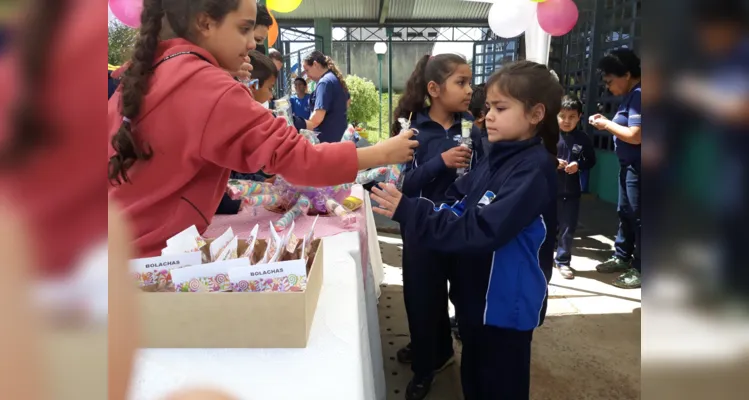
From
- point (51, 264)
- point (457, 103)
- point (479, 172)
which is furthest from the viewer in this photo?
point (457, 103)

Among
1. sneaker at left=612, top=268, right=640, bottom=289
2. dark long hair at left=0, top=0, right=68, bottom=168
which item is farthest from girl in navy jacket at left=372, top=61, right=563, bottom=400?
sneaker at left=612, top=268, right=640, bottom=289

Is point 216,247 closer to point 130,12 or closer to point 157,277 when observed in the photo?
point 157,277

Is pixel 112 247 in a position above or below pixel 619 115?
above

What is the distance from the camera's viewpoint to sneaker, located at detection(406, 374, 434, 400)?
209 centimetres

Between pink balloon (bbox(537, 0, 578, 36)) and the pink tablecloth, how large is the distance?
2566 millimetres

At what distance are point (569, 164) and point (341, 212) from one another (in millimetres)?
2240

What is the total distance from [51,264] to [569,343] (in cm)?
283

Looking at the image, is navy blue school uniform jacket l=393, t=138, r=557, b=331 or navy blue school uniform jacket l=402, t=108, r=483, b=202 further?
navy blue school uniform jacket l=402, t=108, r=483, b=202

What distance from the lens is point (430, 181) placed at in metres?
1.99

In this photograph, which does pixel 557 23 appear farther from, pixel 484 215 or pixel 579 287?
pixel 484 215

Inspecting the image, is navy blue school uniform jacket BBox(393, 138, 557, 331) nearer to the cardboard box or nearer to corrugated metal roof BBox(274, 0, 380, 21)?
the cardboard box

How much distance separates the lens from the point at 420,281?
81.4 inches

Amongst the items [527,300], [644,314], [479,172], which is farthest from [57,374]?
[479,172]

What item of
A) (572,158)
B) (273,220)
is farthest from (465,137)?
(572,158)
